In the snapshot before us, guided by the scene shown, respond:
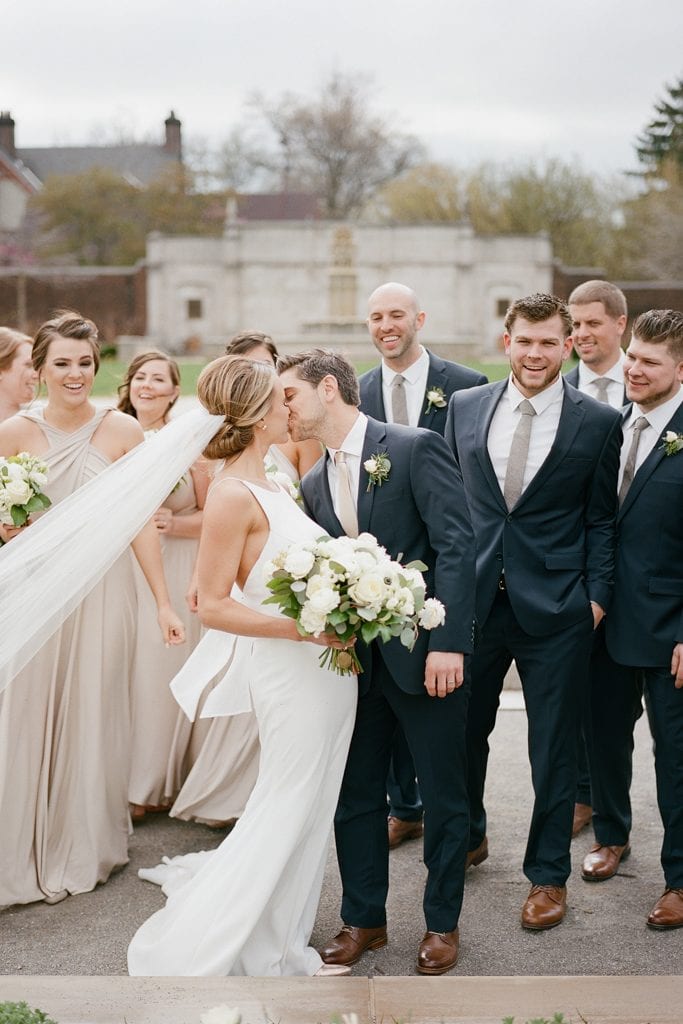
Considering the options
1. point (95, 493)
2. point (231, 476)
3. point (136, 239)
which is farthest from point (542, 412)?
point (136, 239)

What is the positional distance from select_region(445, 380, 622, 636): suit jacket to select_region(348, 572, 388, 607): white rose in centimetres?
123

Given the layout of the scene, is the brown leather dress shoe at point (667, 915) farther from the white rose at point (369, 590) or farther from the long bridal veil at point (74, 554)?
the long bridal veil at point (74, 554)

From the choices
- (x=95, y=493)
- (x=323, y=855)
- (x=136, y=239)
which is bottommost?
(x=323, y=855)

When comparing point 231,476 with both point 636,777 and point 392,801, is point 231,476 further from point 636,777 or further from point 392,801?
point 636,777

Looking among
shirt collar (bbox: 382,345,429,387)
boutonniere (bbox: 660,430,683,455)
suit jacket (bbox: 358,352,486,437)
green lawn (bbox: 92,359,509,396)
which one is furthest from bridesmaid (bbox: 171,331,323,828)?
green lawn (bbox: 92,359,509,396)

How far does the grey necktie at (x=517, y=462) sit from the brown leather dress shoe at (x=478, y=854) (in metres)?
1.71

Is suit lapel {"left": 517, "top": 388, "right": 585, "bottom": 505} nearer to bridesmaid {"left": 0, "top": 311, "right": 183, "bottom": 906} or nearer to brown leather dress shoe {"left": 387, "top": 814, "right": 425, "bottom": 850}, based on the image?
bridesmaid {"left": 0, "top": 311, "right": 183, "bottom": 906}

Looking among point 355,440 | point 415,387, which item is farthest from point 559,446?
point 415,387

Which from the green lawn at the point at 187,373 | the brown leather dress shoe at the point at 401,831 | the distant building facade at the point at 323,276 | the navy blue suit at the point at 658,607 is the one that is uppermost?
the distant building facade at the point at 323,276

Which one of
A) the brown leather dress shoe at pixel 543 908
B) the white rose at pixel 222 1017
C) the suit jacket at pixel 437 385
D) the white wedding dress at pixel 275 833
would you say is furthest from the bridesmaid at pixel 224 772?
the white rose at pixel 222 1017

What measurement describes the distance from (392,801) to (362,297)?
179 feet

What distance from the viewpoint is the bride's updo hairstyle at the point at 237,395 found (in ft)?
13.6

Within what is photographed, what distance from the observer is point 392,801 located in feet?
19.4

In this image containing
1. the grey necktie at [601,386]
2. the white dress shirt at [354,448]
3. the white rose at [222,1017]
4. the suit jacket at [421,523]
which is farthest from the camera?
the grey necktie at [601,386]
